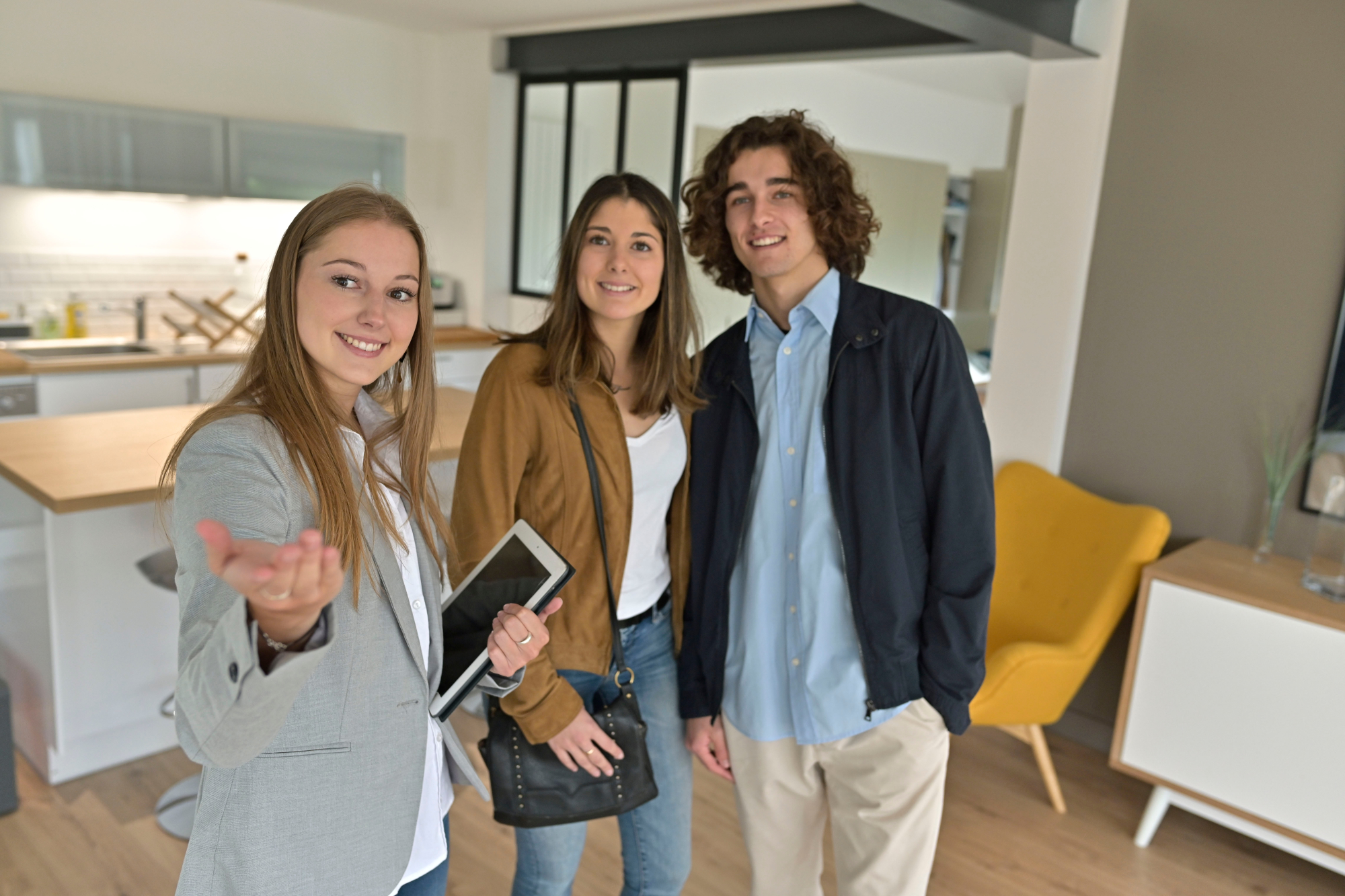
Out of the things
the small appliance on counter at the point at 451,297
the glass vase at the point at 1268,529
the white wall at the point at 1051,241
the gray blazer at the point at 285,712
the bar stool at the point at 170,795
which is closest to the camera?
the gray blazer at the point at 285,712

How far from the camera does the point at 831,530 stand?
5.50ft

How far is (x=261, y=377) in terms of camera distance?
3.73 ft

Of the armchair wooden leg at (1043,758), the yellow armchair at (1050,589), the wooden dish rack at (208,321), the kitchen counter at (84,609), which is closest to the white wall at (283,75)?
the wooden dish rack at (208,321)

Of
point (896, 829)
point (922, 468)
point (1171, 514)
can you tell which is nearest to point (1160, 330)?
point (1171, 514)

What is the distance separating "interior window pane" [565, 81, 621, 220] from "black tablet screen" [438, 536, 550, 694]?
4025mm

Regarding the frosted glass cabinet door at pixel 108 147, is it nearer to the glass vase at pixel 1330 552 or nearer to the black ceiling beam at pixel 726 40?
the black ceiling beam at pixel 726 40

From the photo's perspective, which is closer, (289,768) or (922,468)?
(289,768)

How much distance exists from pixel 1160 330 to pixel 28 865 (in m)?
3.45

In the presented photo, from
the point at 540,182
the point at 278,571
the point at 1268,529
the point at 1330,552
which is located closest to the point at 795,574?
the point at 278,571

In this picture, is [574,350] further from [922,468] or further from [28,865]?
[28,865]

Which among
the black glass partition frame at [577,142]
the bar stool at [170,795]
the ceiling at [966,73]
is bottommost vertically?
the bar stool at [170,795]

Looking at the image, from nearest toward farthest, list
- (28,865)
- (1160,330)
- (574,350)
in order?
(574,350)
(28,865)
(1160,330)

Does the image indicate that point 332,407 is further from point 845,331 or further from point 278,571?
point 845,331

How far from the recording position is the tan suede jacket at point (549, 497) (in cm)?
157
